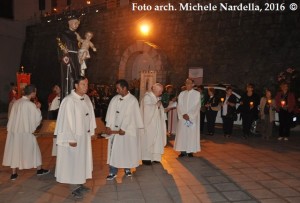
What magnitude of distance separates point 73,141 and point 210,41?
1171cm

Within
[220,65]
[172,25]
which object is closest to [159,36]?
[172,25]

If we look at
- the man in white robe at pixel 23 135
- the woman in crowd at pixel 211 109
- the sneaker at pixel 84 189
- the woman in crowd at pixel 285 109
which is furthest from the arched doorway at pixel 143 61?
the sneaker at pixel 84 189

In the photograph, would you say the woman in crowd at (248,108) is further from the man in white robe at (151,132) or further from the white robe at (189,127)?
the man in white robe at (151,132)

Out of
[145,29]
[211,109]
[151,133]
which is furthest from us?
[145,29]

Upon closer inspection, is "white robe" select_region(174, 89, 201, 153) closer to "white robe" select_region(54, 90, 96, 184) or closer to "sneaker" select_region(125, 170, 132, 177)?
"sneaker" select_region(125, 170, 132, 177)

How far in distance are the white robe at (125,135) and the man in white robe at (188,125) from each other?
192 centimetres

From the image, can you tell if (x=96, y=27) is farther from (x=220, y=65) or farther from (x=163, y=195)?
(x=163, y=195)

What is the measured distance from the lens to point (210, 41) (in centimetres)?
1530

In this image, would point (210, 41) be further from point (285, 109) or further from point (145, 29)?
point (285, 109)

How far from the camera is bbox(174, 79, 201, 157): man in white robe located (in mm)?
7504

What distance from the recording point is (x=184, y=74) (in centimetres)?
1596

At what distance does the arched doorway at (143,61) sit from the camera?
53.2ft

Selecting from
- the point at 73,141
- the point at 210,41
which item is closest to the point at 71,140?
the point at 73,141

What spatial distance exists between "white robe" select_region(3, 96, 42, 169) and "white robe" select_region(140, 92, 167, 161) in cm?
213
